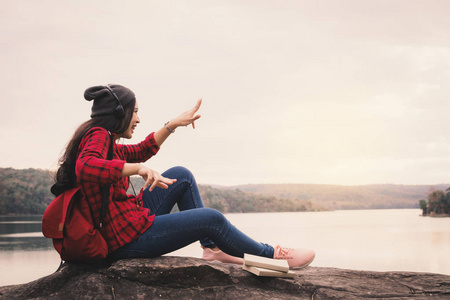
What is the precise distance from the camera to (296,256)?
3.55 m

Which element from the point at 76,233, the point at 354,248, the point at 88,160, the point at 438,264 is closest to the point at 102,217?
the point at 76,233

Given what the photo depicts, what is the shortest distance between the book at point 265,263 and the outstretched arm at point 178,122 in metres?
1.19

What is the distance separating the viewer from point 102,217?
110 inches

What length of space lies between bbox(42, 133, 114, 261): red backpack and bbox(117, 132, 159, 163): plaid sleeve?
75 cm

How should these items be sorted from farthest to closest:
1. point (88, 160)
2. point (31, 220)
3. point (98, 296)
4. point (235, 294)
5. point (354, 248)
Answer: point (31, 220) → point (354, 248) → point (235, 294) → point (98, 296) → point (88, 160)

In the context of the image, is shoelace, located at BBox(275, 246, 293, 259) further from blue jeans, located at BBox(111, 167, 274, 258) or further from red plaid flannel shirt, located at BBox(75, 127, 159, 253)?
red plaid flannel shirt, located at BBox(75, 127, 159, 253)

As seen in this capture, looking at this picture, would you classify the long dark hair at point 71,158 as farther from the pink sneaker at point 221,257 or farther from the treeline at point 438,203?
the treeline at point 438,203

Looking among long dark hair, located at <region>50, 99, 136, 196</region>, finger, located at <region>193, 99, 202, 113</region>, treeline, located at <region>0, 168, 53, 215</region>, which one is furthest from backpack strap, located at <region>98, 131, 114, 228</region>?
treeline, located at <region>0, 168, 53, 215</region>

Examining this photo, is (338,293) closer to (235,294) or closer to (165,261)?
(235,294)

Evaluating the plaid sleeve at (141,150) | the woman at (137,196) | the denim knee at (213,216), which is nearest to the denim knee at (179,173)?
the woman at (137,196)

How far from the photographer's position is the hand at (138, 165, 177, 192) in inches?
95.1

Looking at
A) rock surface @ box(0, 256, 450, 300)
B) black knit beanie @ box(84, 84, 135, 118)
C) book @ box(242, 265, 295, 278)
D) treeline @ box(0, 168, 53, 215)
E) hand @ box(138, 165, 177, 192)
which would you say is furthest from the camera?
treeline @ box(0, 168, 53, 215)

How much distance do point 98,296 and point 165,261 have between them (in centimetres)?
52

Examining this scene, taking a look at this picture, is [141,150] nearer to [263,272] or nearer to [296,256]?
[263,272]
